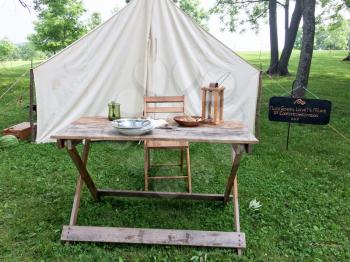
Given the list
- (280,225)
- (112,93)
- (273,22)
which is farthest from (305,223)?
(273,22)

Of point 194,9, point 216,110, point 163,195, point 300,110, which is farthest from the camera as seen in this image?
point 194,9

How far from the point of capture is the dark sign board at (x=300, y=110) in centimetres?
497

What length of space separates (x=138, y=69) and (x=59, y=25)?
16001 millimetres

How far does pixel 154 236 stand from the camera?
278 centimetres

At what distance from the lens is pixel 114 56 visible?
17.4 feet

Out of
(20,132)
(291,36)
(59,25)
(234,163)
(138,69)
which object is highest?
(59,25)

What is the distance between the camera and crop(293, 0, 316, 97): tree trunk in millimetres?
6801

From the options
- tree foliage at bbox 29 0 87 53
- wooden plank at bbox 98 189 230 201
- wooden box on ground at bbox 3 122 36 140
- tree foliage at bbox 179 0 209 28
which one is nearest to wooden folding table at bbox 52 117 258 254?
wooden plank at bbox 98 189 230 201

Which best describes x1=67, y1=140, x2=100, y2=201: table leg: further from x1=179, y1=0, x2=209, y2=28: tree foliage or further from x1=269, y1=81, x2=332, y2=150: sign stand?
x1=179, y1=0, x2=209, y2=28: tree foliage

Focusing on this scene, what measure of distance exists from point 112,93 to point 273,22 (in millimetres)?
10647

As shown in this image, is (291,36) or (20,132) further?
(291,36)

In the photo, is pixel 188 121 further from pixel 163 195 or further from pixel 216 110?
pixel 163 195

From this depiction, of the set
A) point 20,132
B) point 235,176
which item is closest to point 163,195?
point 235,176

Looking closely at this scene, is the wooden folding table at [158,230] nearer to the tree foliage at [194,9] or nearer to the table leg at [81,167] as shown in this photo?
the table leg at [81,167]
